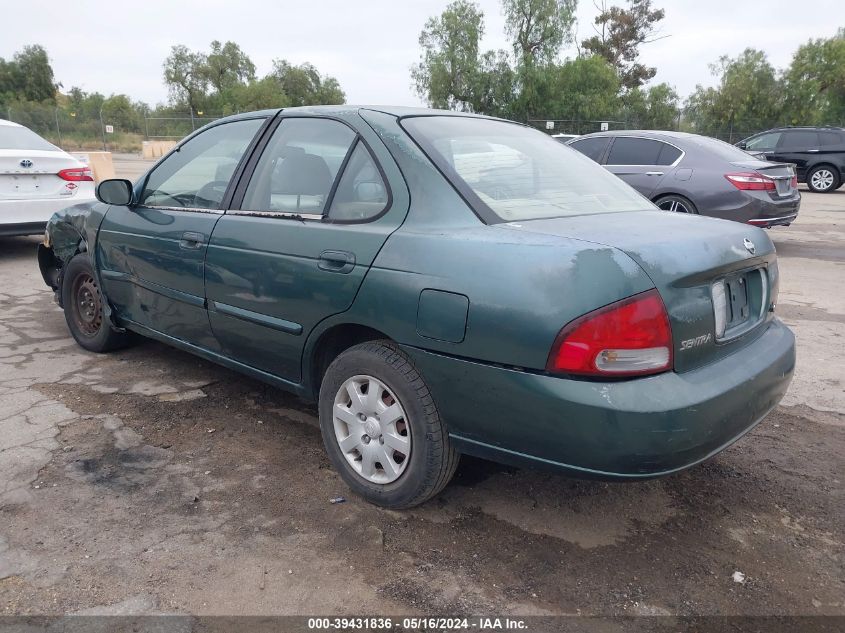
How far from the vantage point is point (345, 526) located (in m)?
2.69

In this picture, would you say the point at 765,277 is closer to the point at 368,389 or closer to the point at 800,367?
the point at 368,389

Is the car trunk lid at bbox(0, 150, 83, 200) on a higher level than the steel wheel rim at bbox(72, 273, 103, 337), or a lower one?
higher

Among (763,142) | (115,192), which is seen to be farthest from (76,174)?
(763,142)

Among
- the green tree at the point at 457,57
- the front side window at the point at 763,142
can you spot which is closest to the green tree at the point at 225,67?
the green tree at the point at 457,57

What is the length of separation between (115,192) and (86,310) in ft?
3.71

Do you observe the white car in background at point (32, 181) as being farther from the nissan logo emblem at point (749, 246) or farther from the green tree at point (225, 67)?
the green tree at point (225, 67)

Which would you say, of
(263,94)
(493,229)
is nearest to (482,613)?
(493,229)

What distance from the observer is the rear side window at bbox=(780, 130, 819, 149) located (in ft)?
58.1

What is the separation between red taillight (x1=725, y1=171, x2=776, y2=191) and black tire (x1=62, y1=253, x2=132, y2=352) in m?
6.98

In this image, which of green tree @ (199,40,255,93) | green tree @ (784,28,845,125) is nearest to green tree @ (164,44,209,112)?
green tree @ (199,40,255,93)

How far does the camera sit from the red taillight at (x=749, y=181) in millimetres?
8148

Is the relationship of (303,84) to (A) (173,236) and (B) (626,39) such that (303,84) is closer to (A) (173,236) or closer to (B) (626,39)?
(B) (626,39)

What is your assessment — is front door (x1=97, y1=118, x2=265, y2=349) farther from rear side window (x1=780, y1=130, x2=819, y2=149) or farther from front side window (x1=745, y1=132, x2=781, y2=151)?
rear side window (x1=780, y1=130, x2=819, y2=149)

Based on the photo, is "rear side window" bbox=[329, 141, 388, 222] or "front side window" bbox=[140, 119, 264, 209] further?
"front side window" bbox=[140, 119, 264, 209]
